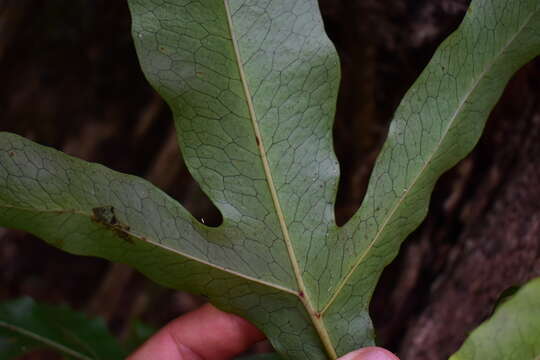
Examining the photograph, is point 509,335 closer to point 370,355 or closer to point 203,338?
point 370,355

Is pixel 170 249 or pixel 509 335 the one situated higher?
pixel 509 335

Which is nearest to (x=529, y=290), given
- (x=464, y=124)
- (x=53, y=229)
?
(x=464, y=124)

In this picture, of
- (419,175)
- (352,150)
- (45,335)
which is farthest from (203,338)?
(352,150)

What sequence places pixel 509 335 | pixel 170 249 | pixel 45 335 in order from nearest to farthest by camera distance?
1. pixel 509 335
2. pixel 170 249
3. pixel 45 335

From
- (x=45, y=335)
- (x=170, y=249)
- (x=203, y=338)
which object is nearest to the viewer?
(x=170, y=249)

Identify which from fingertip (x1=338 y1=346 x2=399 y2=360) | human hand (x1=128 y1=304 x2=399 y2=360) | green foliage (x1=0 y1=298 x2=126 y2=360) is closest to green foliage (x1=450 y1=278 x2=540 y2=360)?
fingertip (x1=338 y1=346 x2=399 y2=360)

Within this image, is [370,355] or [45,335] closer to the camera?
[370,355]
